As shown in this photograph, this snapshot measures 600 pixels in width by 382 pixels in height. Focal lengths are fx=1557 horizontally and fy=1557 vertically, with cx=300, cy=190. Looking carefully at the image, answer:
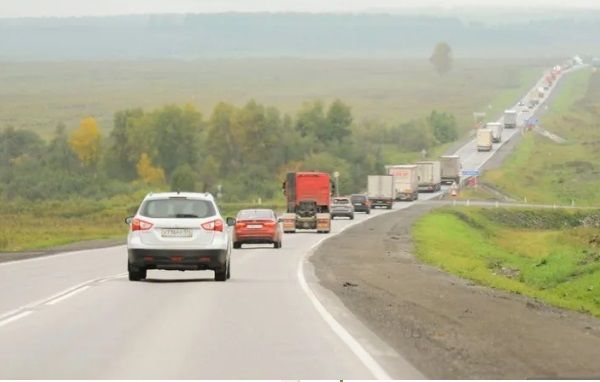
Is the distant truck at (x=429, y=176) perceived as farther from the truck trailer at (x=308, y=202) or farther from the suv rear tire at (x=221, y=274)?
the suv rear tire at (x=221, y=274)

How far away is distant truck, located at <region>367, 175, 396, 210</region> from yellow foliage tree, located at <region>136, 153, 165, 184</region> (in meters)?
51.6

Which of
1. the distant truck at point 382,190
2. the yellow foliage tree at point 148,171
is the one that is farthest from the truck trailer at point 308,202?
the yellow foliage tree at point 148,171

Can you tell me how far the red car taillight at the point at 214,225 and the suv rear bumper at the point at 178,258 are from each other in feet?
1.35

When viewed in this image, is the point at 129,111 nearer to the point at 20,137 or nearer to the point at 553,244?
the point at 20,137

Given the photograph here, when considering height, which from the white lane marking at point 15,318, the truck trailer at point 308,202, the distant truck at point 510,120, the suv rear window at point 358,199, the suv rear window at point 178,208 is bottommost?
the suv rear window at point 358,199

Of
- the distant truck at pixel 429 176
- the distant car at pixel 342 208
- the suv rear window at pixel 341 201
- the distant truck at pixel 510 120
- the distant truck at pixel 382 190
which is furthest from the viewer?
the distant truck at pixel 510 120

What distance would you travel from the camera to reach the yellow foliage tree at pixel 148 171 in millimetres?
157500

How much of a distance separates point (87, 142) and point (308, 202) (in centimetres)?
9798

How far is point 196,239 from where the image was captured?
29.8m

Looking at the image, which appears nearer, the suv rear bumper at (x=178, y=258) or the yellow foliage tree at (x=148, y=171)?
the suv rear bumper at (x=178, y=258)

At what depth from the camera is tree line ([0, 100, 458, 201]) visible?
154 meters

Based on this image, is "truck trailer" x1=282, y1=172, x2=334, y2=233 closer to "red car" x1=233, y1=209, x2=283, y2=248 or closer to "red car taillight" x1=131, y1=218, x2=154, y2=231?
"red car" x1=233, y1=209, x2=283, y2=248

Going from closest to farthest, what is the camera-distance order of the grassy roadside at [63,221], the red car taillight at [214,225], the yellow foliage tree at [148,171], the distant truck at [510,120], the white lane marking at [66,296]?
the white lane marking at [66,296] < the red car taillight at [214,225] < the grassy roadside at [63,221] < the yellow foliage tree at [148,171] < the distant truck at [510,120]

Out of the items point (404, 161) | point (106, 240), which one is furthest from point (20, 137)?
point (106, 240)
